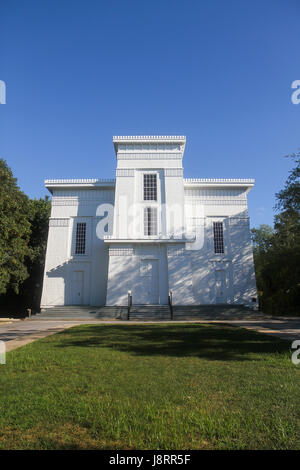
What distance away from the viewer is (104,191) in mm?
25375

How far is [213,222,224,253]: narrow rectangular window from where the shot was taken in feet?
81.0

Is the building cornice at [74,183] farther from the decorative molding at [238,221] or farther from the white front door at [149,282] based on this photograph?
the decorative molding at [238,221]

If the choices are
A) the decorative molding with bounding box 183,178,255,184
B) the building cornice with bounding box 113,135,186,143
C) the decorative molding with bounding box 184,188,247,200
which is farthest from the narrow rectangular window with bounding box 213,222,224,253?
the building cornice with bounding box 113,135,186,143

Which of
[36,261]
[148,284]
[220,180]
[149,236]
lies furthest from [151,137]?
[36,261]

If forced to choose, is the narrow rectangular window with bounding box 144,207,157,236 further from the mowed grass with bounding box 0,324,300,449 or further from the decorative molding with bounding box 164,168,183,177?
the mowed grass with bounding box 0,324,300,449

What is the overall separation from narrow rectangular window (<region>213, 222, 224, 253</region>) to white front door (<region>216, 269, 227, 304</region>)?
191cm

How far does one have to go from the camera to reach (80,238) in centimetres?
2472

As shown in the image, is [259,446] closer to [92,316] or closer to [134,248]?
[92,316]

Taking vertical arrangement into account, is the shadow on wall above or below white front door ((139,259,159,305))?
below

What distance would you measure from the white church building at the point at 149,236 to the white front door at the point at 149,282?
0.25 feet

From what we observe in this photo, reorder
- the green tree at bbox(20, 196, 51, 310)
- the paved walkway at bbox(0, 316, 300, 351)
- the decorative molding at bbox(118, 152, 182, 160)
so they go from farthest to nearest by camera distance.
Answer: the green tree at bbox(20, 196, 51, 310) → the decorative molding at bbox(118, 152, 182, 160) → the paved walkway at bbox(0, 316, 300, 351)

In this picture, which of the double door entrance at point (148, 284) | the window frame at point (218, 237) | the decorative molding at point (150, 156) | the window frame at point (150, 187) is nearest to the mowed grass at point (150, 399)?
the double door entrance at point (148, 284)

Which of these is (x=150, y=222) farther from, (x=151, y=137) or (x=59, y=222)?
(x=59, y=222)
